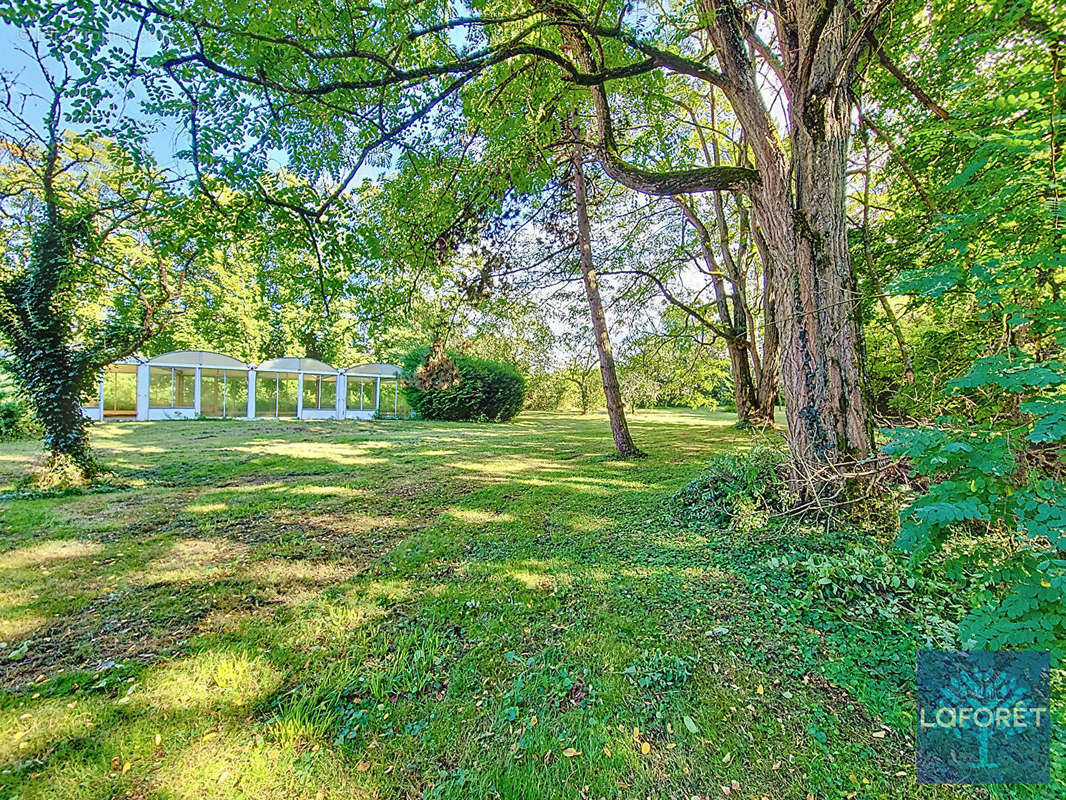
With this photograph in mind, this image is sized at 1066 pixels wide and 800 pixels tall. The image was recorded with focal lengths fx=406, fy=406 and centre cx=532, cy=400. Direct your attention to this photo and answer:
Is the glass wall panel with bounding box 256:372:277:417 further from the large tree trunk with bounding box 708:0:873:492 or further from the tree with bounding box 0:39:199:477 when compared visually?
the large tree trunk with bounding box 708:0:873:492

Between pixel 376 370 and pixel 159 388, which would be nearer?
pixel 159 388

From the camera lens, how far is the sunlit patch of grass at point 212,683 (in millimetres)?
1794

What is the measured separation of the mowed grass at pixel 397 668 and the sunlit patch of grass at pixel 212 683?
10 mm

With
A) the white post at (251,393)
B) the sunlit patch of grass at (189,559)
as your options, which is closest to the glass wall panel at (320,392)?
the white post at (251,393)

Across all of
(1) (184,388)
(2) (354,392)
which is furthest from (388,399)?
(1) (184,388)

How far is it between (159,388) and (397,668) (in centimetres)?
1907

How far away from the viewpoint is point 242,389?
17.7 m

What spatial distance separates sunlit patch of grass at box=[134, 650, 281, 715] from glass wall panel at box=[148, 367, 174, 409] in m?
18.0

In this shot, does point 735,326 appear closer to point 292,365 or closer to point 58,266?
point 58,266

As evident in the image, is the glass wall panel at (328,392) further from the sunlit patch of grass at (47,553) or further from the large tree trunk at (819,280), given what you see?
the large tree trunk at (819,280)

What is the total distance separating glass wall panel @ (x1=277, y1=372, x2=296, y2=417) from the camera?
715 inches

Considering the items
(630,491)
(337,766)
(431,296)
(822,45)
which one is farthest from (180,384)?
(822,45)

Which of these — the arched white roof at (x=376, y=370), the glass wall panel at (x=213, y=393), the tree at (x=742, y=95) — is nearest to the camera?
the tree at (x=742, y=95)

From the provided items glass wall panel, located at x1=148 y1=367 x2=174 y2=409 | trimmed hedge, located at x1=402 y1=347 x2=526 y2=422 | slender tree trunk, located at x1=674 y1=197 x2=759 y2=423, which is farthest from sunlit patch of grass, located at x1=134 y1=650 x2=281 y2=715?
glass wall panel, located at x1=148 y1=367 x2=174 y2=409
